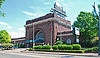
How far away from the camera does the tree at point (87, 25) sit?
3281 centimetres

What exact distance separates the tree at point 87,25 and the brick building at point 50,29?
8779mm

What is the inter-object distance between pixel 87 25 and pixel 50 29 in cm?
1750

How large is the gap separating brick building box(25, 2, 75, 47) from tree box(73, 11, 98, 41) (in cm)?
878

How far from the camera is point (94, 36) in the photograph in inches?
1358

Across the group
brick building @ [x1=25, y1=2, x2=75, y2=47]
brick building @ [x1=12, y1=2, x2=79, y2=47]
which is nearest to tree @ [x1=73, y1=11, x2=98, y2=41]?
brick building @ [x1=12, y1=2, x2=79, y2=47]

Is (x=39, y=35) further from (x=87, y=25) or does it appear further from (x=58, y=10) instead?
→ (x=87, y=25)

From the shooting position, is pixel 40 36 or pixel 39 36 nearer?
pixel 40 36

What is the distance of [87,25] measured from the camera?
3334 centimetres

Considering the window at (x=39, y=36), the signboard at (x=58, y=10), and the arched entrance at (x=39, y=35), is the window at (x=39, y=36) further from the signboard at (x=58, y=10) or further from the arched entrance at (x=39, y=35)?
the signboard at (x=58, y=10)

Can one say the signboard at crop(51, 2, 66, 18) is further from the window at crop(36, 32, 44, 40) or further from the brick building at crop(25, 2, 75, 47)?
the window at crop(36, 32, 44, 40)

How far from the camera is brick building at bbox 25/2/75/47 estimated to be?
4534cm

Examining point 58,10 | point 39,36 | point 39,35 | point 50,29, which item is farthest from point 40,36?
point 58,10

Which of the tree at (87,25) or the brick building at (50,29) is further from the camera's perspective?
the brick building at (50,29)

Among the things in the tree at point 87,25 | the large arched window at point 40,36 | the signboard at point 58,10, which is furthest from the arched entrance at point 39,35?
the tree at point 87,25
